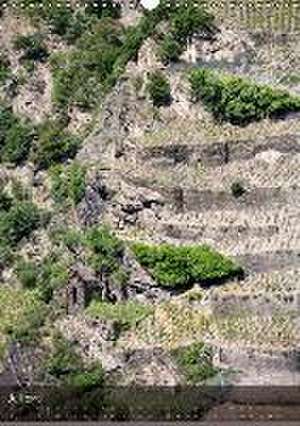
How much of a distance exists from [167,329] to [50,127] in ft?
47.1

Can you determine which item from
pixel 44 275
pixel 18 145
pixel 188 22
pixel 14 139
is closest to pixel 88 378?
pixel 44 275

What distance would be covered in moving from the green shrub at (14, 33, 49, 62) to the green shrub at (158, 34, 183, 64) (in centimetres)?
891

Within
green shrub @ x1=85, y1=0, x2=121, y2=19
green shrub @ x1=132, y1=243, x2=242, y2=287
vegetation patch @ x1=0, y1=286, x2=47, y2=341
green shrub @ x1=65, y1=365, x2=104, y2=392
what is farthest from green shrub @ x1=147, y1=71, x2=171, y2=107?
green shrub @ x1=65, y1=365, x2=104, y2=392

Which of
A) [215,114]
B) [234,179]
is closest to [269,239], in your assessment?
[234,179]

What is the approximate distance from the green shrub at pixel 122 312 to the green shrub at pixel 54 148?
9257 millimetres

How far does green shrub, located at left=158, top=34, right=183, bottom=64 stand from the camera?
57.8m

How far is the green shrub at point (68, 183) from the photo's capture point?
186 ft

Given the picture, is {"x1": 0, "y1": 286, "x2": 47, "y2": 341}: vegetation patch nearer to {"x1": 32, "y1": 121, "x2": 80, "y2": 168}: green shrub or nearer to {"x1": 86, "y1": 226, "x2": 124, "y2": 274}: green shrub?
{"x1": 86, "y1": 226, "x2": 124, "y2": 274}: green shrub

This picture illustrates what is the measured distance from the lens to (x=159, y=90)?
57.1 m

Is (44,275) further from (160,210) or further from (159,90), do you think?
(159,90)

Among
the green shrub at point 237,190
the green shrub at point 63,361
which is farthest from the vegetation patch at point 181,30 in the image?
the green shrub at point 63,361

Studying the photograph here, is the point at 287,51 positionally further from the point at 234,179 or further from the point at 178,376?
the point at 178,376

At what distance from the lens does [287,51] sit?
188ft

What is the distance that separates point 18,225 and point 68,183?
2.88 metres
